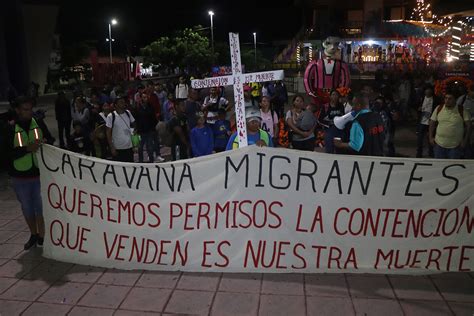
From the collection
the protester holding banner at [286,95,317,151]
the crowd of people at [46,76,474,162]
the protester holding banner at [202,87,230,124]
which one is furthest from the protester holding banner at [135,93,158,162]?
the protester holding banner at [286,95,317,151]

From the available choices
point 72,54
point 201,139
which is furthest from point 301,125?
point 72,54

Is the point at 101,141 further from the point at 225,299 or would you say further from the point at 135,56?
the point at 135,56

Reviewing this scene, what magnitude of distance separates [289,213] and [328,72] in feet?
13.9

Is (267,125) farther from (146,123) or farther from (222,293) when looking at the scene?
(222,293)

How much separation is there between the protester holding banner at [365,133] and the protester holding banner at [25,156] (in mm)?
3613

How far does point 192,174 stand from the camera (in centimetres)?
474

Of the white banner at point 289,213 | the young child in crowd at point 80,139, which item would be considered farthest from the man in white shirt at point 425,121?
the young child in crowd at point 80,139

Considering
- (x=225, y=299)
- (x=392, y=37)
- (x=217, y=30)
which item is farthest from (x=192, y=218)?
(x=217, y=30)

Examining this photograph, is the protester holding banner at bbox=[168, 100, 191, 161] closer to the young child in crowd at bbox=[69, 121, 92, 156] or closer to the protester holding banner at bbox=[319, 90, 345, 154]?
the young child in crowd at bbox=[69, 121, 92, 156]

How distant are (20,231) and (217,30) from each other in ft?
242

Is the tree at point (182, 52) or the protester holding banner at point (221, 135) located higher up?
the tree at point (182, 52)

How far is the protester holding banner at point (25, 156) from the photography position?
5188 mm

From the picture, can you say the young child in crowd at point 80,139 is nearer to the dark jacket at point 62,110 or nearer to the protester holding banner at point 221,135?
the dark jacket at point 62,110

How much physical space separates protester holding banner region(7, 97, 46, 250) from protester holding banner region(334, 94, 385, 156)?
3.61 meters
